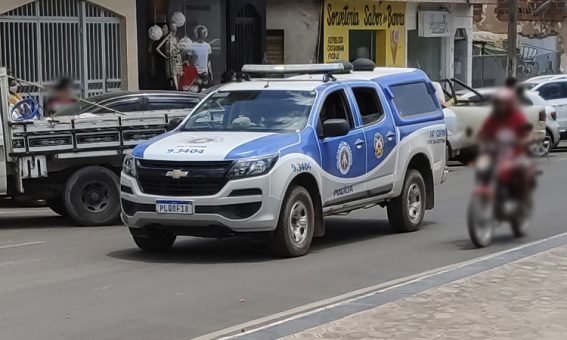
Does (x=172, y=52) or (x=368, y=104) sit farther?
(x=368, y=104)

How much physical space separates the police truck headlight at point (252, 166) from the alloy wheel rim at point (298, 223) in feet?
2.97

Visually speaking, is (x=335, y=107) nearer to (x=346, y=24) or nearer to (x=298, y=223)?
(x=298, y=223)

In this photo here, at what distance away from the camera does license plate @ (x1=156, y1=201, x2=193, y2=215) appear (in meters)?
8.50

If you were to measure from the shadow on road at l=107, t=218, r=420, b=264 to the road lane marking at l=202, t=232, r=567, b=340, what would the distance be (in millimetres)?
1719

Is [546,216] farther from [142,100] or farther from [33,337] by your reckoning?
[33,337]

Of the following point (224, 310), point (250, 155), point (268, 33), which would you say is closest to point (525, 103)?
point (224, 310)

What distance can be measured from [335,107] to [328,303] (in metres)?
2.60

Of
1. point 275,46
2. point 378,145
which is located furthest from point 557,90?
point 275,46

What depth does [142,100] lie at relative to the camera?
13852 millimetres

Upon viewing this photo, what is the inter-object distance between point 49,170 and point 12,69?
1106cm

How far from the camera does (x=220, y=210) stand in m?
10.0

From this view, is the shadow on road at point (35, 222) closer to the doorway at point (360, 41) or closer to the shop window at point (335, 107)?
the shop window at point (335, 107)

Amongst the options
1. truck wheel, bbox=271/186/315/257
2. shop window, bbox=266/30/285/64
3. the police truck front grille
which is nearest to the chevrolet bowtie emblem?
the police truck front grille

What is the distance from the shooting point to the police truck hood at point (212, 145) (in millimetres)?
7762
